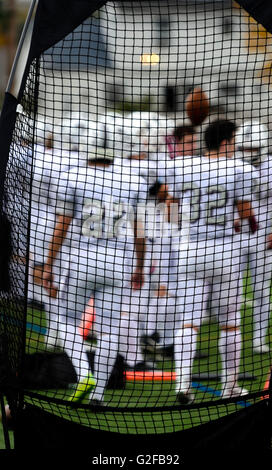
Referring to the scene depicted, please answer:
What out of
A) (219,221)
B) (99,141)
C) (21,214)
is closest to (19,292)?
(21,214)

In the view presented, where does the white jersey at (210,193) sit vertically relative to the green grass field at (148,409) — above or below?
above

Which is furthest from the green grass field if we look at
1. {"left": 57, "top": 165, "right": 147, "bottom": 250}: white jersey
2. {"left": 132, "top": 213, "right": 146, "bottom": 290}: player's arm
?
{"left": 57, "top": 165, "right": 147, "bottom": 250}: white jersey

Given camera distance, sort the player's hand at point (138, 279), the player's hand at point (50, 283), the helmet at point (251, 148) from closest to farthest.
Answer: the player's hand at point (50, 283) < the player's hand at point (138, 279) < the helmet at point (251, 148)

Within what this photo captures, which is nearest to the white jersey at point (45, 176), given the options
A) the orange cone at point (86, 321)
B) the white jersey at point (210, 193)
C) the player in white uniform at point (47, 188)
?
the player in white uniform at point (47, 188)

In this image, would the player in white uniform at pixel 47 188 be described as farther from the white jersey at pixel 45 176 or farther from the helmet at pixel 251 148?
the helmet at pixel 251 148

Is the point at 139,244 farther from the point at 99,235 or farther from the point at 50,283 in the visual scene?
the point at 50,283

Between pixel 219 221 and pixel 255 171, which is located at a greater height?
Result: pixel 255 171

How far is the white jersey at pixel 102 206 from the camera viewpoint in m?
4.90

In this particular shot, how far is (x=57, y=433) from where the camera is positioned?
10.3ft

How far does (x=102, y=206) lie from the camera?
4977mm

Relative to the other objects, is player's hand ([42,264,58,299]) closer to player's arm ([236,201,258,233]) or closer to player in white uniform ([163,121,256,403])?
player in white uniform ([163,121,256,403])

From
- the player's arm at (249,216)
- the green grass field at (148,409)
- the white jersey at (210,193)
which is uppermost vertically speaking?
the white jersey at (210,193)
